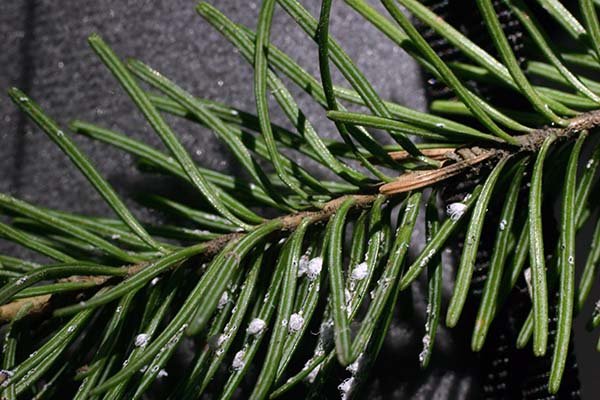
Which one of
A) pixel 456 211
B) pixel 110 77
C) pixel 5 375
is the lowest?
pixel 5 375

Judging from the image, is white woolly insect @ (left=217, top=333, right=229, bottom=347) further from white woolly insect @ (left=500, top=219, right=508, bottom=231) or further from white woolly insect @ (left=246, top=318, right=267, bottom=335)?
white woolly insect @ (left=500, top=219, right=508, bottom=231)

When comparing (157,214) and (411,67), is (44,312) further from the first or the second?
(411,67)

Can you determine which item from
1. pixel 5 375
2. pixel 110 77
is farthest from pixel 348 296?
pixel 110 77

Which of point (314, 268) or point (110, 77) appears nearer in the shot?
point (314, 268)


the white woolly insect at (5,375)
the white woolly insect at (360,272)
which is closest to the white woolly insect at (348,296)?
the white woolly insect at (360,272)

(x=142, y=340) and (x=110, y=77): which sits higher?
(x=110, y=77)

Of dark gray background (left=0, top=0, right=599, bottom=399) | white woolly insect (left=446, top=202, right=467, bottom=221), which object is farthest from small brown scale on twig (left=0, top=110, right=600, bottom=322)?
dark gray background (left=0, top=0, right=599, bottom=399)

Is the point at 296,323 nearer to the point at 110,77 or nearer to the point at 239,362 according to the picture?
the point at 239,362

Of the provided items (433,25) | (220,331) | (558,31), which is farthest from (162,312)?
(558,31)
